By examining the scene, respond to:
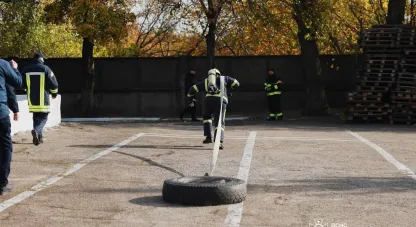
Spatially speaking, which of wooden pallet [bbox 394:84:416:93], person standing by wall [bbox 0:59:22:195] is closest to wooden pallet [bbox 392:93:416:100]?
wooden pallet [bbox 394:84:416:93]

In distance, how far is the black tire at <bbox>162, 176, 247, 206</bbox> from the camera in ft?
28.3

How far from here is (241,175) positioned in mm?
11359

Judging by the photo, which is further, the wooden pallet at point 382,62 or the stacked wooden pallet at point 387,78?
the wooden pallet at point 382,62

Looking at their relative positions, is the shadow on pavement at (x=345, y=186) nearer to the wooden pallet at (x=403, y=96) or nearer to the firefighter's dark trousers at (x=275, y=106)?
the wooden pallet at (x=403, y=96)

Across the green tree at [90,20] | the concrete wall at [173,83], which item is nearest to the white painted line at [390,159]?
the concrete wall at [173,83]

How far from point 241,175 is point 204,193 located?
2.78m

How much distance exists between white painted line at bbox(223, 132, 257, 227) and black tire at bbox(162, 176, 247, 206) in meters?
0.12

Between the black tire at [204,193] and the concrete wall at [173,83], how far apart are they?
69.2 feet

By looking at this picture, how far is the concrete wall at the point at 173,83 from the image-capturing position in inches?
1198

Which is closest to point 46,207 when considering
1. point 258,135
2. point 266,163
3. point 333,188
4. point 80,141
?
point 333,188

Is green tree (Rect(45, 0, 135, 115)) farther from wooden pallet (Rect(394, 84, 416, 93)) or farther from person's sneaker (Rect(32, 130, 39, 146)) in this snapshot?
person's sneaker (Rect(32, 130, 39, 146))

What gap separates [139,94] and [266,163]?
60.9 ft

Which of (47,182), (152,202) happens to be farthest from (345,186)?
(47,182)

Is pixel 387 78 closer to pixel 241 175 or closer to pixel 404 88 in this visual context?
pixel 404 88
